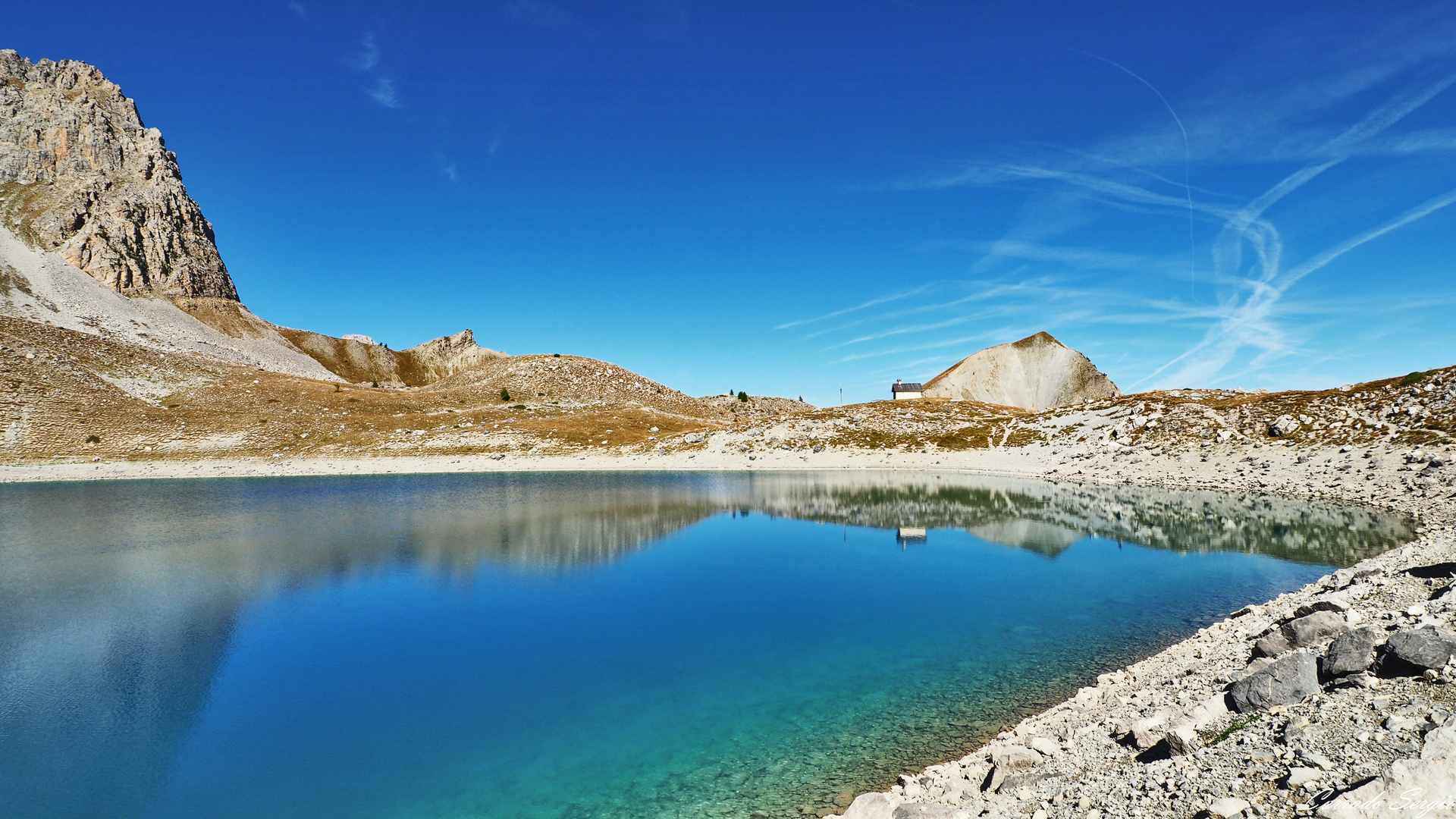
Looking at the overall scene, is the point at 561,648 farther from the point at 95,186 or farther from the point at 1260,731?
the point at 95,186

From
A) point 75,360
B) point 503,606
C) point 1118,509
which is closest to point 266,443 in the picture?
point 75,360

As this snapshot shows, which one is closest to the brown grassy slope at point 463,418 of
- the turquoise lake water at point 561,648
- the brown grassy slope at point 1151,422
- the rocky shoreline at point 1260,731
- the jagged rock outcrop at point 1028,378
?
the brown grassy slope at point 1151,422

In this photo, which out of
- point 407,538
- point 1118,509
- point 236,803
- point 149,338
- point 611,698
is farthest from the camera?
point 149,338

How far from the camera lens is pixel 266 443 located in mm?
87562

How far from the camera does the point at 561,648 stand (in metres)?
17.0

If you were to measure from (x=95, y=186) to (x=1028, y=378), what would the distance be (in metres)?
237

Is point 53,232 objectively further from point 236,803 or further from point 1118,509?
point 1118,509

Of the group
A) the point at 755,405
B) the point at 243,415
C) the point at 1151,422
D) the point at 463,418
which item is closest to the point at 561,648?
the point at 1151,422

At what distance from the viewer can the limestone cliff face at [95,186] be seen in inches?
5851

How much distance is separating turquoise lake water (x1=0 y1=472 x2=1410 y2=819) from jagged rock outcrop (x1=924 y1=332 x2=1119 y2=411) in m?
114

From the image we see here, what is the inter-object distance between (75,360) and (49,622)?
114672mm

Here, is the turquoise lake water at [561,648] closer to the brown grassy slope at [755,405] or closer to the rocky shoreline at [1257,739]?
the rocky shoreline at [1257,739]

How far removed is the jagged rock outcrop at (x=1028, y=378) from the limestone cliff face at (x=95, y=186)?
655ft

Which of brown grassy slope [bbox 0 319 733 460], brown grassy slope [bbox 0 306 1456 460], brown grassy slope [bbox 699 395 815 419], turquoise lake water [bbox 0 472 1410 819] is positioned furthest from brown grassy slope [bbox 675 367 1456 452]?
brown grassy slope [bbox 699 395 815 419]
